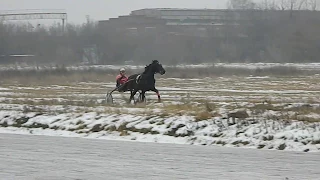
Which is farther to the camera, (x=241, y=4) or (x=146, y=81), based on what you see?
(x=241, y=4)

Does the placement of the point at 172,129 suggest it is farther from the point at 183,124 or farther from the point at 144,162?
the point at 144,162

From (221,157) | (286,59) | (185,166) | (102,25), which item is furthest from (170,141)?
(102,25)

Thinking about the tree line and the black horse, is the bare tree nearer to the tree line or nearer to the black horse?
the tree line

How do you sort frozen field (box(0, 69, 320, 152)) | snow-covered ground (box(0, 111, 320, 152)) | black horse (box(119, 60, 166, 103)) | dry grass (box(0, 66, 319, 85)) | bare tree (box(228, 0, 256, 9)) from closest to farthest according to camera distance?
1. snow-covered ground (box(0, 111, 320, 152))
2. frozen field (box(0, 69, 320, 152))
3. black horse (box(119, 60, 166, 103))
4. dry grass (box(0, 66, 319, 85))
5. bare tree (box(228, 0, 256, 9))

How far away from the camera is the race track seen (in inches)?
453

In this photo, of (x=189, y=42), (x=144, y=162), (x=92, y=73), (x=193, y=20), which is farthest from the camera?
(x=193, y=20)

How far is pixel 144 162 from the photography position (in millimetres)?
13242

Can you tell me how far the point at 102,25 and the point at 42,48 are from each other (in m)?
41.9

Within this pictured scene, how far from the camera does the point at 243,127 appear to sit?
16812 millimetres

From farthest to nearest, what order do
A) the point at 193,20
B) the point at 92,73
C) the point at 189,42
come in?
1. the point at 193,20
2. the point at 189,42
3. the point at 92,73

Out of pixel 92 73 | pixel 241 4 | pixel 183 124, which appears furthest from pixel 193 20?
pixel 183 124

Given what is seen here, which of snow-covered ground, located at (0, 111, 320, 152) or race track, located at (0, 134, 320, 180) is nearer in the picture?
race track, located at (0, 134, 320, 180)

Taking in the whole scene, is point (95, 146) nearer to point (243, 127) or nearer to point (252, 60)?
point (243, 127)

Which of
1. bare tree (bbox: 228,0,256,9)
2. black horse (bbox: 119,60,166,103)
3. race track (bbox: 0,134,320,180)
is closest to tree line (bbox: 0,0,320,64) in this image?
bare tree (bbox: 228,0,256,9)
